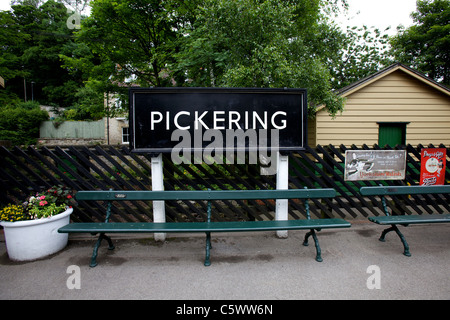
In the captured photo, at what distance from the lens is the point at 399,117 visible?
8781 millimetres

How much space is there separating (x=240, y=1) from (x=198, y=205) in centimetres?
512

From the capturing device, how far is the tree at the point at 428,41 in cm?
2069

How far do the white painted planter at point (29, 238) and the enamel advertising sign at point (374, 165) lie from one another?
17.2 feet

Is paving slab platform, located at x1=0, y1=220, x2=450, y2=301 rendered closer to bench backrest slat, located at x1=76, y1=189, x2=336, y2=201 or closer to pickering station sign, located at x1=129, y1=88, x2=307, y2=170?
bench backrest slat, located at x1=76, y1=189, x2=336, y2=201

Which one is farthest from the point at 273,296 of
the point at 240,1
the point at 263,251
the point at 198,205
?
the point at 240,1

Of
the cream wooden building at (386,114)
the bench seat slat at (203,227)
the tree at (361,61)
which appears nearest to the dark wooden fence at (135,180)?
the bench seat slat at (203,227)

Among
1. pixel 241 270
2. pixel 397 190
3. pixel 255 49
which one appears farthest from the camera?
pixel 255 49

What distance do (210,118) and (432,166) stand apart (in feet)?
16.0

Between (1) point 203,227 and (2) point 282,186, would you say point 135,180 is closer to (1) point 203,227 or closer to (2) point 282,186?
(1) point 203,227

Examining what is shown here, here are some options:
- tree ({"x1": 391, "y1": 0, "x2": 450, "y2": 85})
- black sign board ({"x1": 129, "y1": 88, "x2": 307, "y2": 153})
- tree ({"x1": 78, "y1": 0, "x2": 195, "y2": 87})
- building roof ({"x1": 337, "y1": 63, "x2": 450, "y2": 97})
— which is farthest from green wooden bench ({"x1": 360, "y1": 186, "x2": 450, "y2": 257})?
tree ({"x1": 391, "y1": 0, "x2": 450, "y2": 85})

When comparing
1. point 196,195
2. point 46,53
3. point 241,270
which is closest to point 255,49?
point 196,195

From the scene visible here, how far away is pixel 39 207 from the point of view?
3.56 metres
